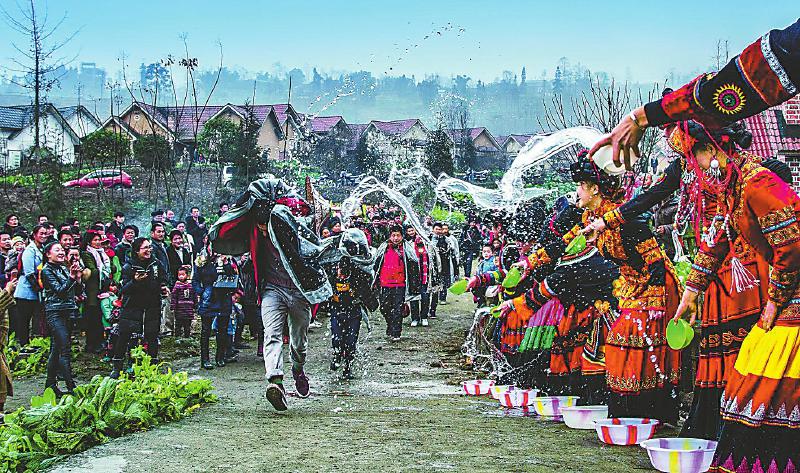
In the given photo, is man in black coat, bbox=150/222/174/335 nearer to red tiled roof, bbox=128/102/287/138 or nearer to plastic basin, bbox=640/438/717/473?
plastic basin, bbox=640/438/717/473

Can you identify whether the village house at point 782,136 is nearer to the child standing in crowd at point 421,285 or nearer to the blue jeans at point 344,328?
the child standing in crowd at point 421,285

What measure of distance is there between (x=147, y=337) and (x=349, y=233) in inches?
110

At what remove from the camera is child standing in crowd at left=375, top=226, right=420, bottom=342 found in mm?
16889

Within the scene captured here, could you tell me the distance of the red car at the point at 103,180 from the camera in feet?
107

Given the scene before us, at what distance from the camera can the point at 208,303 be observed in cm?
1330

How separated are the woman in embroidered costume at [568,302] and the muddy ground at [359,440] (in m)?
0.65

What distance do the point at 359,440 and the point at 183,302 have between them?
10.5 meters

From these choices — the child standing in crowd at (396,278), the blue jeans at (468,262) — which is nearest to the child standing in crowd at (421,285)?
the child standing in crowd at (396,278)

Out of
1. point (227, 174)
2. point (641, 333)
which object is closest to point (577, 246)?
point (641, 333)

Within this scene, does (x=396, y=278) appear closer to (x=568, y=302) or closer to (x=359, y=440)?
(x=568, y=302)

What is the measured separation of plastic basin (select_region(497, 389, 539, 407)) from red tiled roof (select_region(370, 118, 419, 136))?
147ft

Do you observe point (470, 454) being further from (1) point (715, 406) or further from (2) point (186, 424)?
(2) point (186, 424)

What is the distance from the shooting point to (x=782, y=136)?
65.7ft

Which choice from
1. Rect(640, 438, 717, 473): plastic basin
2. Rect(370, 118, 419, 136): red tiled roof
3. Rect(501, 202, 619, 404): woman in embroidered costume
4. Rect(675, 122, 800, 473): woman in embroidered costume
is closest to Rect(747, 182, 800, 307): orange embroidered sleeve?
Rect(675, 122, 800, 473): woman in embroidered costume
